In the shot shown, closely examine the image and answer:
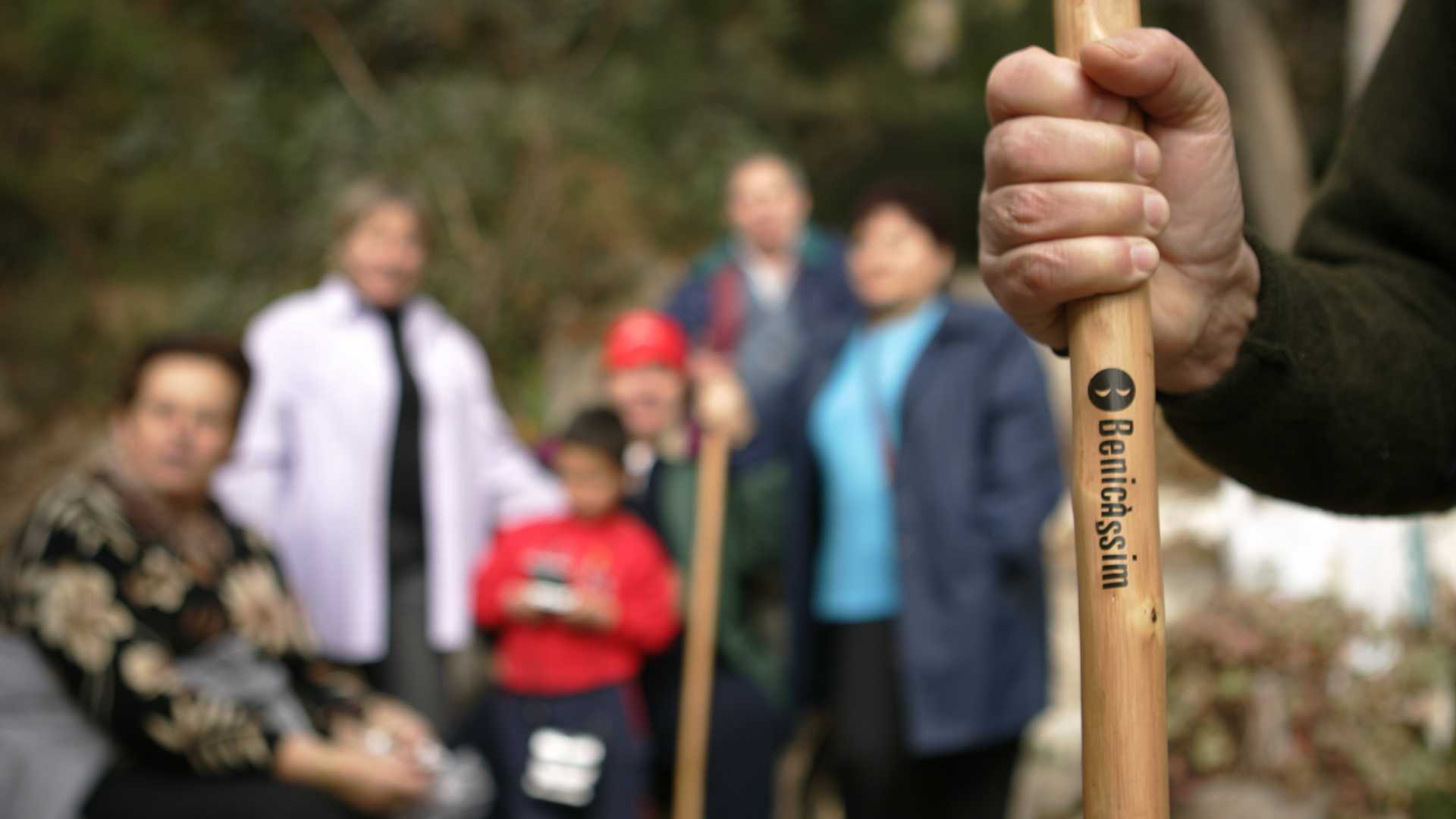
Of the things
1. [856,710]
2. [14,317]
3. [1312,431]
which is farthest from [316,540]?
[14,317]

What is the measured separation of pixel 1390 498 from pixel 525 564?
7.86 ft

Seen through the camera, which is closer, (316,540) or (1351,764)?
(316,540)

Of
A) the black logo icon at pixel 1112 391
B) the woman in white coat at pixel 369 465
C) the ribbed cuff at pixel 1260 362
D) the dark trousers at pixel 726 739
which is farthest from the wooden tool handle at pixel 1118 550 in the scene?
the woman in white coat at pixel 369 465

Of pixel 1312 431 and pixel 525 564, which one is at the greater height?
pixel 1312 431

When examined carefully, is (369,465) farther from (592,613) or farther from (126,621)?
(126,621)

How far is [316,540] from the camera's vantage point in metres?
3.75

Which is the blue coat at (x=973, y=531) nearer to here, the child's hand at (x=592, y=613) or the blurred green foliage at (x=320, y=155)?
the child's hand at (x=592, y=613)

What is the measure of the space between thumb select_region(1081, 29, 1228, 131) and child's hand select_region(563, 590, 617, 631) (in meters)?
2.40

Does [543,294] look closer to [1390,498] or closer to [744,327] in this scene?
[744,327]

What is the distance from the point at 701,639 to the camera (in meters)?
3.51

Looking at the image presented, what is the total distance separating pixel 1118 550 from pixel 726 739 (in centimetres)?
262

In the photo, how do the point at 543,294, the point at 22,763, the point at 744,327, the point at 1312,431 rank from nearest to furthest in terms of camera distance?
the point at 1312,431 < the point at 22,763 < the point at 744,327 < the point at 543,294

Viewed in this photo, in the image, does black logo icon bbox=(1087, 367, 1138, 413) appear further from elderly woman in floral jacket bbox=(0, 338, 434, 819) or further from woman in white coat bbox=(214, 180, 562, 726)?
woman in white coat bbox=(214, 180, 562, 726)

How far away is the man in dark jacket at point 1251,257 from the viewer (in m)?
1.14
